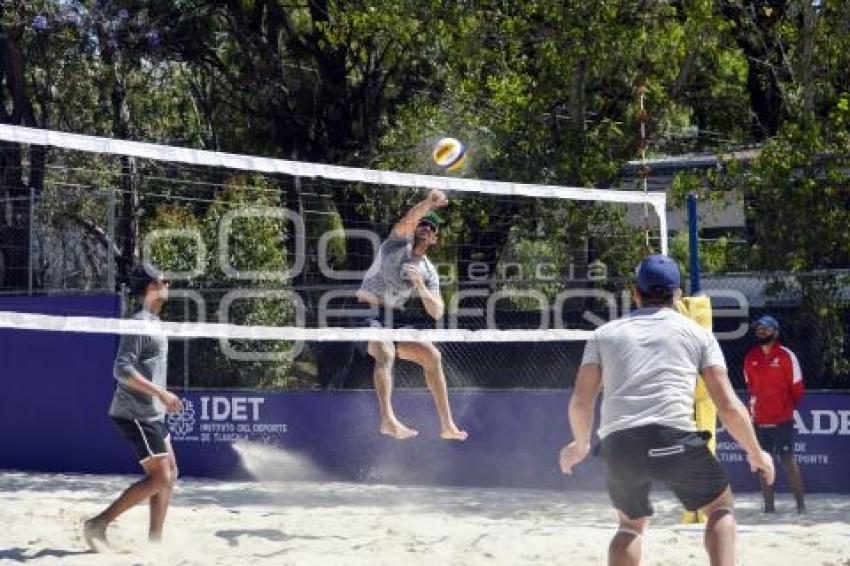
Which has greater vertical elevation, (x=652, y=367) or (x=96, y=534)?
(x=652, y=367)

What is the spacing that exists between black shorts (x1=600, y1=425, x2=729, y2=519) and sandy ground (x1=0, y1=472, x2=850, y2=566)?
2755mm

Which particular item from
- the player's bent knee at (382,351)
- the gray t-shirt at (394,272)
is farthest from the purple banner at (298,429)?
the gray t-shirt at (394,272)

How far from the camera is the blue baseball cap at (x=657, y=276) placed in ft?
19.3

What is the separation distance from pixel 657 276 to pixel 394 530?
4365 mm

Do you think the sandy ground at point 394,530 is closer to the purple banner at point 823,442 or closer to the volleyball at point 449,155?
the purple banner at point 823,442

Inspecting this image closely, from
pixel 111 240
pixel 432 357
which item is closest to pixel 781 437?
pixel 432 357

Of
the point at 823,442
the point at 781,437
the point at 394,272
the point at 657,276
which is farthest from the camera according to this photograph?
the point at 823,442

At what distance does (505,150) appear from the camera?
15.5 meters

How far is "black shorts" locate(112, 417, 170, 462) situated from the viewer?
851 centimetres

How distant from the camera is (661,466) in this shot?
572 centimetres

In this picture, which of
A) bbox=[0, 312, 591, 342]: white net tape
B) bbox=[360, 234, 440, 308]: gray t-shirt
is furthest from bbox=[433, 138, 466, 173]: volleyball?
bbox=[0, 312, 591, 342]: white net tape

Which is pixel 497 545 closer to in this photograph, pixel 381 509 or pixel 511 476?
pixel 381 509

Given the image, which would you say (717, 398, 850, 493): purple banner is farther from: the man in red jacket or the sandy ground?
the man in red jacket

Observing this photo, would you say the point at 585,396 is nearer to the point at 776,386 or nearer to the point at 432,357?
the point at 432,357
